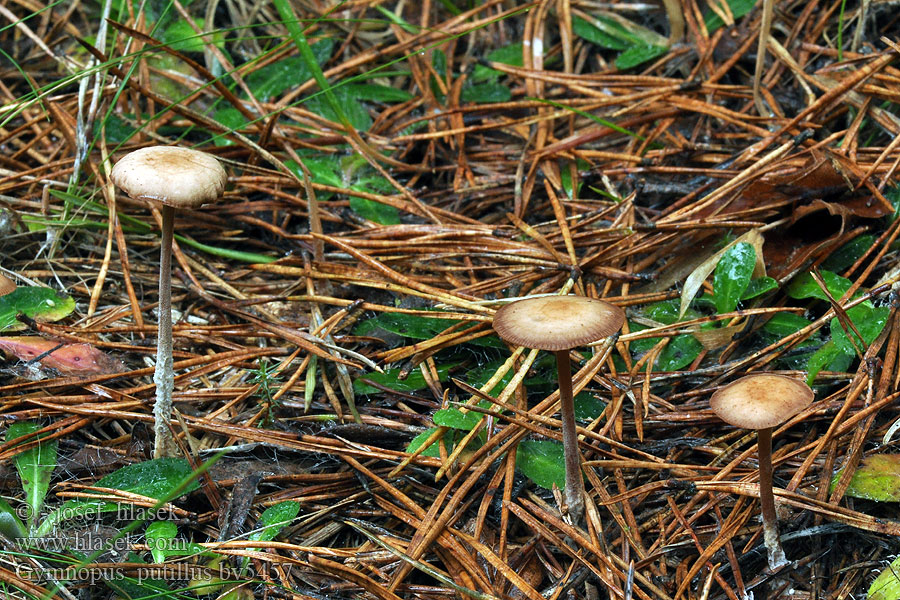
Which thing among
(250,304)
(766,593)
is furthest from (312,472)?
(766,593)

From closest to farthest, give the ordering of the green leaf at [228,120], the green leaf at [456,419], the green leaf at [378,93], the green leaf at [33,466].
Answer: the green leaf at [33,466]
the green leaf at [456,419]
the green leaf at [228,120]
the green leaf at [378,93]

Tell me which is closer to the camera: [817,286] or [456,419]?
[456,419]

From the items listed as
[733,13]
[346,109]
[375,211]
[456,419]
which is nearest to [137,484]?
[456,419]

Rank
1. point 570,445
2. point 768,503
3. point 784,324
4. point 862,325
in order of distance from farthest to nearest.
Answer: point 784,324
point 862,325
point 570,445
point 768,503

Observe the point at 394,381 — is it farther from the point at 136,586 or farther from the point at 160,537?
the point at 136,586

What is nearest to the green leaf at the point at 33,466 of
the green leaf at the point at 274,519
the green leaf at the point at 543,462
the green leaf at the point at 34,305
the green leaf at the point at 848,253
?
the green leaf at the point at 34,305

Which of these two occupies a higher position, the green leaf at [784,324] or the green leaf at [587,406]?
the green leaf at [784,324]

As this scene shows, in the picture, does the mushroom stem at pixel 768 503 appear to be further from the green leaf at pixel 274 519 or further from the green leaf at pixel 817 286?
the green leaf at pixel 274 519

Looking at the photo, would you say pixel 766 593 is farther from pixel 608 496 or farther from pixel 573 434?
pixel 573 434
